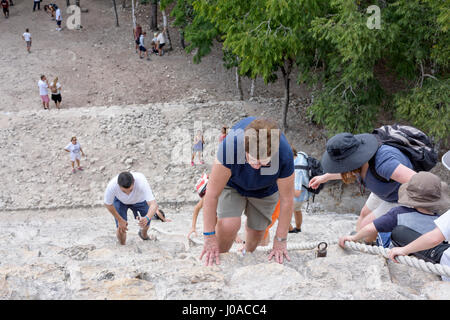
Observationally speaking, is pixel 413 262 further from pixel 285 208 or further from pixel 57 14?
pixel 57 14

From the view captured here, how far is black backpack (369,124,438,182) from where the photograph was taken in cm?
439

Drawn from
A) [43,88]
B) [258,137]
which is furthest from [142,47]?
[258,137]

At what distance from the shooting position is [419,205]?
150 inches

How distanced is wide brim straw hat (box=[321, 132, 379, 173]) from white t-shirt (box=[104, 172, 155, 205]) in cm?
327

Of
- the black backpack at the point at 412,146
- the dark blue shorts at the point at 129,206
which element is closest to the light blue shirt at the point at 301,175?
the dark blue shorts at the point at 129,206

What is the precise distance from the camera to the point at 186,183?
1377cm

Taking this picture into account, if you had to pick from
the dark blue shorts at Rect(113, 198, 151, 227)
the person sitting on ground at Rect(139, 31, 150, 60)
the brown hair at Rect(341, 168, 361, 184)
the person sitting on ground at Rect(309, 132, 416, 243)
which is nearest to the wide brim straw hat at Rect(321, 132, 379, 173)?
the person sitting on ground at Rect(309, 132, 416, 243)

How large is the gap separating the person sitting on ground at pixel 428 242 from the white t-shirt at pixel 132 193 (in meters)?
3.91

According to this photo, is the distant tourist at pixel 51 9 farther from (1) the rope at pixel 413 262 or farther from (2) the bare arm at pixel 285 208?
(1) the rope at pixel 413 262

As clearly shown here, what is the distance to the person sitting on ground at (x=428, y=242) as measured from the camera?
349 centimetres

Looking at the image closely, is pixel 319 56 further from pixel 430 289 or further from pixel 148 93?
pixel 430 289

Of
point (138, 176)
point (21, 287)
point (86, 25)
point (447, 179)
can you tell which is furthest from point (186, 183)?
point (86, 25)

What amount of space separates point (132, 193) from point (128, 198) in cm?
14
